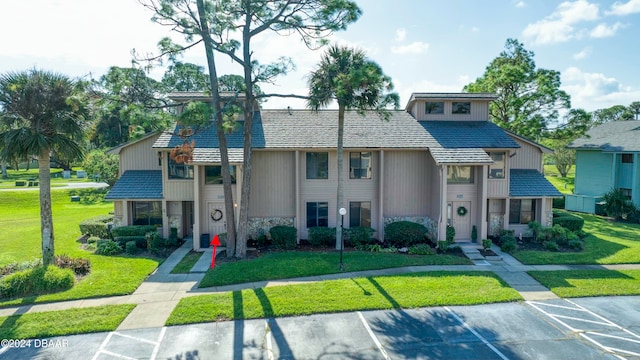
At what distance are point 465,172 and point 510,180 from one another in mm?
3537

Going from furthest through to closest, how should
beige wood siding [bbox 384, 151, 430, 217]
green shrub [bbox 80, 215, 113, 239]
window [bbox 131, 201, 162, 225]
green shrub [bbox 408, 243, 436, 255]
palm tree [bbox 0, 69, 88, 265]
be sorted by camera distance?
window [bbox 131, 201, 162, 225] → green shrub [bbox 80, 215, 113, 239] → beige wood siding [bbox 384, 151, 430, 217] → green shrub [bbox 408, 243, 436, 255] → palm tree [bbox 0, 69, 88, 265]

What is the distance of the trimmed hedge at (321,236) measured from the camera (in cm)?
1788

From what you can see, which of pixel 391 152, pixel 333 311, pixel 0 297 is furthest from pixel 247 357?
pixel 391 152

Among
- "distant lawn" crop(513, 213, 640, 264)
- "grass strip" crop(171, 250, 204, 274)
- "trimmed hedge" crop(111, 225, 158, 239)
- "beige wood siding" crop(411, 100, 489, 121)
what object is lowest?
"grass strip" crop(171, 250, 204, 274)

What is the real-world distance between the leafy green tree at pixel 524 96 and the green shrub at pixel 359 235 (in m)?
15.9

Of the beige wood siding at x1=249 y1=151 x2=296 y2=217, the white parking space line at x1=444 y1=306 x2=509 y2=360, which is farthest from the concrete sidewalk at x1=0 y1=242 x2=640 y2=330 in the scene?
the beige wood siding at x1=249 y1=151 x2=296 y2=217

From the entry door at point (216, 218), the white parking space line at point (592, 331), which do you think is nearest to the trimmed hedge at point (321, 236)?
the entry door at point (216, 218)

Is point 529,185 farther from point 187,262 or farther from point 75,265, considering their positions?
point 75,265

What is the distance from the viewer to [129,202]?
19.4 meters

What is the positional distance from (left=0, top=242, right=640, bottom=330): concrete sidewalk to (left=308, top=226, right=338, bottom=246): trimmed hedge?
4034mm

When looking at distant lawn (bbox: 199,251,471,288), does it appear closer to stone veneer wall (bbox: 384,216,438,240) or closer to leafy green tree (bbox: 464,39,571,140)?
stone veneer wall (bbox: 384,216,438,240)

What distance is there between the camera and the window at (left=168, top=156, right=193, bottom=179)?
18.7 metres

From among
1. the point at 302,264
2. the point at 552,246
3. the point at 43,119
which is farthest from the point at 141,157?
the point at 552,246

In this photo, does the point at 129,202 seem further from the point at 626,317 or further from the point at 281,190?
the point at 626,317
